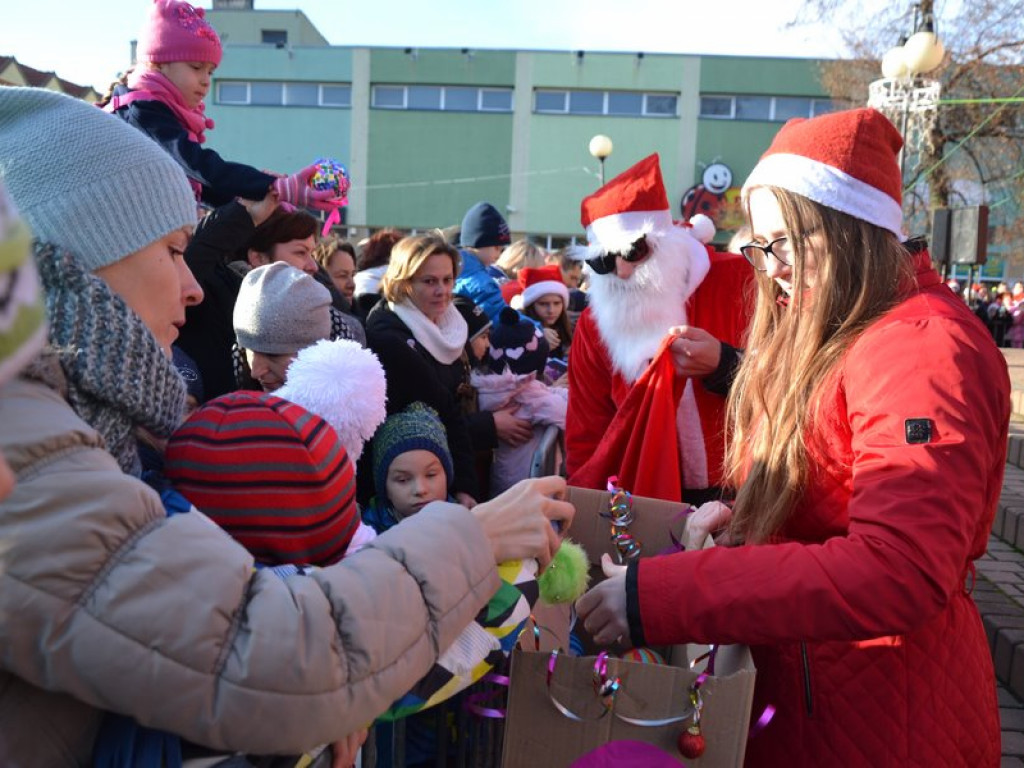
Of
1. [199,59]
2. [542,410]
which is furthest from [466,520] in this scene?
[542,410]

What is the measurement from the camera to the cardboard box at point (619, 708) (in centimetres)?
135

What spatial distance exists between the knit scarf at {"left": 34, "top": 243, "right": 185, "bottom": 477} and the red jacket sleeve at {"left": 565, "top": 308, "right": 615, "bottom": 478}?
7.01 feet

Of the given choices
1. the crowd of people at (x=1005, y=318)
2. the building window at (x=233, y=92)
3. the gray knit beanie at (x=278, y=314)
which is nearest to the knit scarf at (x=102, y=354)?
the gray knit beanie at (x=278, y=314)

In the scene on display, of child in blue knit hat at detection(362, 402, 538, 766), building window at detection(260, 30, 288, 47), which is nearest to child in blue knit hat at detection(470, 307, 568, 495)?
child in blue knit hat at detection(362, 402, 538, 766)

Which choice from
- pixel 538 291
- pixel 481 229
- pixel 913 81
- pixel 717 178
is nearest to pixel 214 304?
pixel 538 291

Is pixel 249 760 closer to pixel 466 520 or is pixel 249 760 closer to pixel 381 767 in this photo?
pixel 466 520

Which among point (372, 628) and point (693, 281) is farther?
point (693, 281)

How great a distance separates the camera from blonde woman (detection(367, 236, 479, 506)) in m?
3.43

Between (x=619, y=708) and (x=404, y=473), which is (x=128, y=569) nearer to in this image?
(x=619, y=708)

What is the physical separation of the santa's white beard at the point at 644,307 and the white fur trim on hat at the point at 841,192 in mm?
1630

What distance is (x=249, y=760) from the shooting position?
1.10 metres

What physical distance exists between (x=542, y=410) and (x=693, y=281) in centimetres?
135

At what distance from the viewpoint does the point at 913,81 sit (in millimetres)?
13289

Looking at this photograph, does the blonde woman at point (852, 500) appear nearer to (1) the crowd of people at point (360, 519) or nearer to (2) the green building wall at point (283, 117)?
(1) the crowd of people at point (360, 519)
